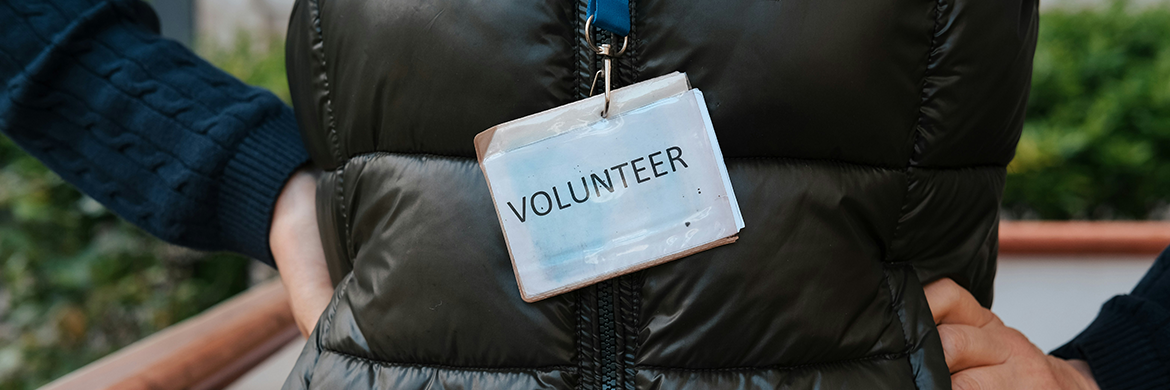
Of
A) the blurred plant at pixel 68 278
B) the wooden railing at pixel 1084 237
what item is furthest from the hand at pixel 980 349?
the blurred plant at pixel 68 278

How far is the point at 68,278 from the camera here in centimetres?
154

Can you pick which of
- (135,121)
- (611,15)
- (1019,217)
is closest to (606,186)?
(611,15)

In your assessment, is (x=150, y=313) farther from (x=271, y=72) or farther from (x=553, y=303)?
(x=553, y=303)

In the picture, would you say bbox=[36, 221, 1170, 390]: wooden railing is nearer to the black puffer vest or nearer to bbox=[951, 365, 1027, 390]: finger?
the black puffer vest

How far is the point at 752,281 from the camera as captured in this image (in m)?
0.49

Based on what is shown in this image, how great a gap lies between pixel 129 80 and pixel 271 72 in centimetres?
106

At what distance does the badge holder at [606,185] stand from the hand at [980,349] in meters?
0.25

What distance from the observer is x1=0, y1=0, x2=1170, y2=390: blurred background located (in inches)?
60.3

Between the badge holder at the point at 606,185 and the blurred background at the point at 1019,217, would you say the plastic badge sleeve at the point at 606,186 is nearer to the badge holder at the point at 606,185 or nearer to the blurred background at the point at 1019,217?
the badge holder at the point at 606,185

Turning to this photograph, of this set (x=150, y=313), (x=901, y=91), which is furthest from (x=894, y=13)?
(x=150, y=313)

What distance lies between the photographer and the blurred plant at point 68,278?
1.51 meters

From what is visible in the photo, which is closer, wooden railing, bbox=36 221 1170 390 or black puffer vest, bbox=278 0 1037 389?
black puffer vest, bbox=278 0 1037 389

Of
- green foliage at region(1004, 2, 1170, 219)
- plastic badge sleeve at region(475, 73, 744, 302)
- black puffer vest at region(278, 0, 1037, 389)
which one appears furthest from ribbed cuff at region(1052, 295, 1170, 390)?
green foliage at region(1004, 2, 1170, 219)

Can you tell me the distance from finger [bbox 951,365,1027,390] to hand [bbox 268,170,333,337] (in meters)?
0.66
